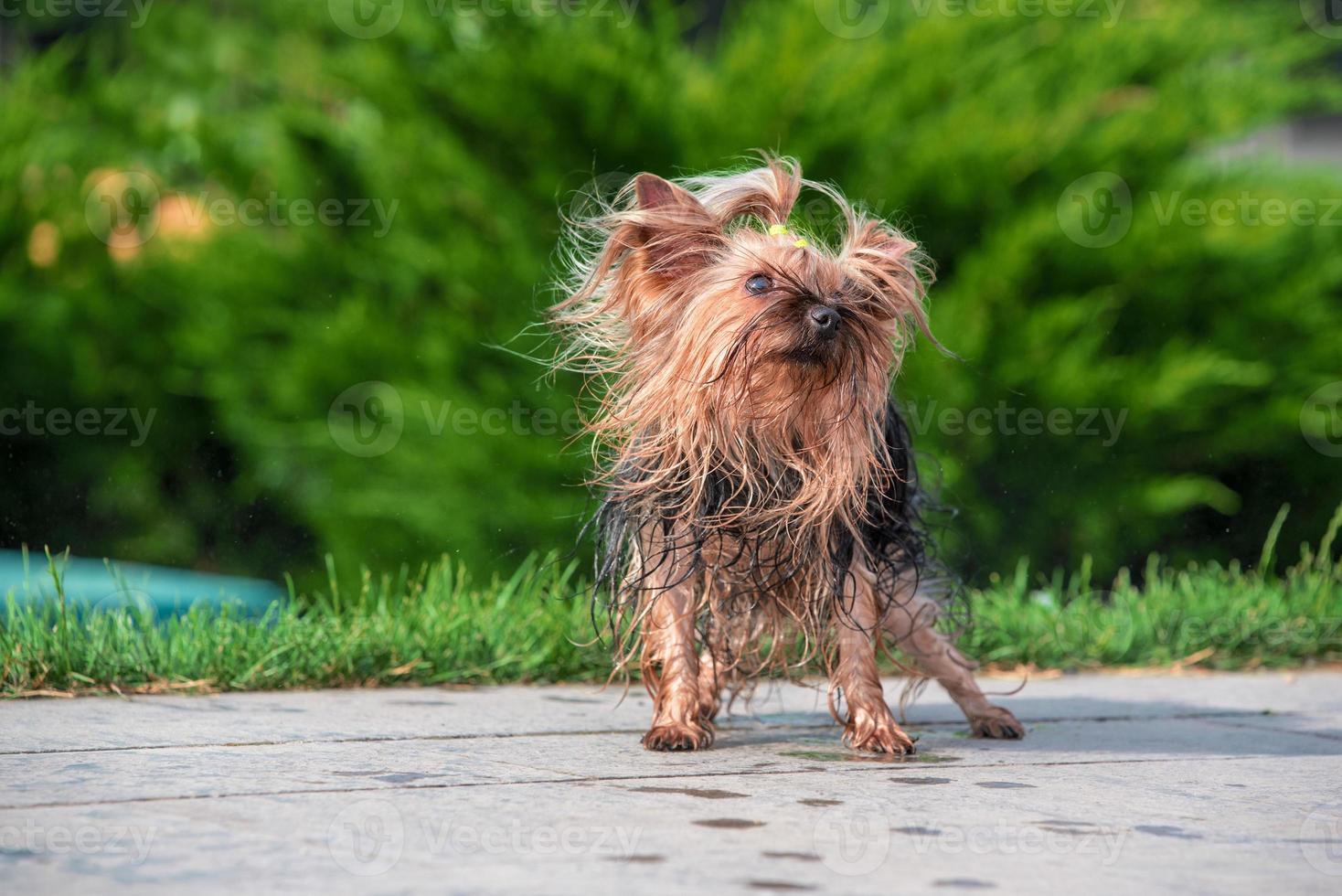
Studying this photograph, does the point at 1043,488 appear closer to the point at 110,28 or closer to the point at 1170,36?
the point at 1170,36

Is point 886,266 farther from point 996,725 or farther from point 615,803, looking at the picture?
point 615,803

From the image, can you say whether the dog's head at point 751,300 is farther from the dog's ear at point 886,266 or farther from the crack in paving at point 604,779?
the crack in paving at point 604,779

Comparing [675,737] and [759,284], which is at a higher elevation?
[759,284]

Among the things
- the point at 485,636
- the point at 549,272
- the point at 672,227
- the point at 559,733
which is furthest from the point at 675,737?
the point at 549,272

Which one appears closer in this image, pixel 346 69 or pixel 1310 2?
pixel 346 69

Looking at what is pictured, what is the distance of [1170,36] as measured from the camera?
8898 millimetres

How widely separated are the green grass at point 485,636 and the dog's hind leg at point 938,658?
568 millimetres

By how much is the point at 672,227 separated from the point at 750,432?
56 centimetres

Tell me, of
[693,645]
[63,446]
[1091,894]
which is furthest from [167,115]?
[1091,894]

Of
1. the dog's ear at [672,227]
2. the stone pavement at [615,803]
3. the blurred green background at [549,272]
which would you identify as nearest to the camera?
the stone pavement at [615,803]

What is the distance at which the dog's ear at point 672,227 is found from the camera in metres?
4.13

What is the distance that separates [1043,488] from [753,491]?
453 centimetres

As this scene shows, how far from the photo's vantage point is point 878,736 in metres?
4.17

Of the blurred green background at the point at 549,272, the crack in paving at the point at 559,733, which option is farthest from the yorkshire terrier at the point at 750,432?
the blurred green background at the point at 549,272
